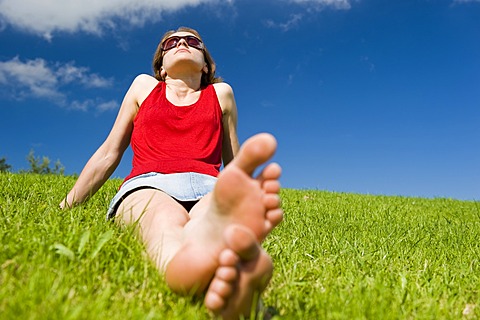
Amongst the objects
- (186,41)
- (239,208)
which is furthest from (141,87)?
(239,208)

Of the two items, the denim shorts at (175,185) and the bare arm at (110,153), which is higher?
the bare arm at (110,153)

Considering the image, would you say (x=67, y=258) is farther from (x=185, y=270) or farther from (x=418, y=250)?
(x=418, y=250)

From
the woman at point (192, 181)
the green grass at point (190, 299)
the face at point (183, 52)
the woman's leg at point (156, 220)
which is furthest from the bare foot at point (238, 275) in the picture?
the face at point (183, 52)

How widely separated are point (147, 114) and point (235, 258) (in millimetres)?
2509

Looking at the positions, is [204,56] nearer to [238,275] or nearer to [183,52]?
[183,52]

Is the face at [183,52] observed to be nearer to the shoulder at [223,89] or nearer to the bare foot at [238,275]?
the shoulder at [223,89]

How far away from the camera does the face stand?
171 inches

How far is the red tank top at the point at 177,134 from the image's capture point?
399 centimetres

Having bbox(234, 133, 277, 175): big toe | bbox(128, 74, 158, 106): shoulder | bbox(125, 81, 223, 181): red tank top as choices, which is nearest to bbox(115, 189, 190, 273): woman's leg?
bbox(125, 81, 223, 181): red tank top

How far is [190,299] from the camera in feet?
7.56

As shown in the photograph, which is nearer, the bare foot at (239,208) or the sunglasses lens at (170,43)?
the bare foot at (239,208)

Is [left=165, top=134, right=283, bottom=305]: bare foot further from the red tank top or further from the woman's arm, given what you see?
the woman's arm

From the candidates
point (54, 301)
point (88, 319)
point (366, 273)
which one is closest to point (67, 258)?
point (54, 301)

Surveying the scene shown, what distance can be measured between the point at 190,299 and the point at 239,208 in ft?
1.91
